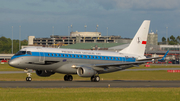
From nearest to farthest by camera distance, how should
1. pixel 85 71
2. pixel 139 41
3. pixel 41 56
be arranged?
1. pixel 41 56
2. pixel 85 71
3. pixel 139 41

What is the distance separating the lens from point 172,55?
175000 millimetres

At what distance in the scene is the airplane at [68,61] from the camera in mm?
37281

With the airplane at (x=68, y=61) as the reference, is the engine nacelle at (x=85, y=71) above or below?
below

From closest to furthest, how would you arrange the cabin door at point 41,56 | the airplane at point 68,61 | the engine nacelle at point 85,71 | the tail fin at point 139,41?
the airplane at point 68,61, the cabin door at point 41,56, the engine nacelle at point 85,71, the tail fin at point 139,41

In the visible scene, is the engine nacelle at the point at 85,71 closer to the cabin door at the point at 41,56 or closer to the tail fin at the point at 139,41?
the cabin door at the point at 41,56

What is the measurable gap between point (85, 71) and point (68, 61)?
2.71 metres

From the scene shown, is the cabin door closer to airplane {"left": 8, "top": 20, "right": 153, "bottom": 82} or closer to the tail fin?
airplane {"left": 8, "top": 20, "right": 153, "bottom": 82}

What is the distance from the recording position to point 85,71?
39531 millimetres

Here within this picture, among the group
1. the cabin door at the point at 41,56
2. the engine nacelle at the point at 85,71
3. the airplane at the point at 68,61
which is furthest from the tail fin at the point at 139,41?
the cabin door at the point at 41,56

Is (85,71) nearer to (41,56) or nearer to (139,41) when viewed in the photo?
(41,56)

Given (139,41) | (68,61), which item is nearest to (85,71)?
(68,61)
